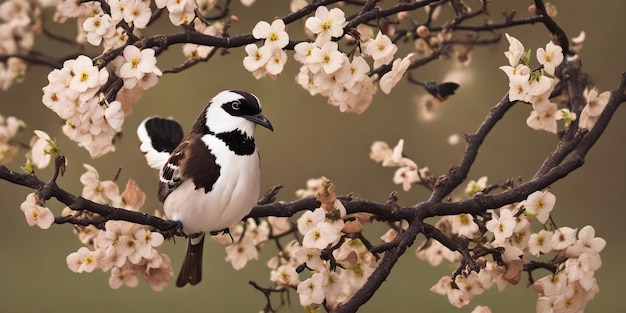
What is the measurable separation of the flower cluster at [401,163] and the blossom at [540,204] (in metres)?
0.61

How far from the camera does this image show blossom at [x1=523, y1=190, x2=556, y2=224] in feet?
7.84

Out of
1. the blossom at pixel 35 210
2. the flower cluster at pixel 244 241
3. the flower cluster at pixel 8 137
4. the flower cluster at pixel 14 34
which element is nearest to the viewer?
the blossom at pixel 35 210

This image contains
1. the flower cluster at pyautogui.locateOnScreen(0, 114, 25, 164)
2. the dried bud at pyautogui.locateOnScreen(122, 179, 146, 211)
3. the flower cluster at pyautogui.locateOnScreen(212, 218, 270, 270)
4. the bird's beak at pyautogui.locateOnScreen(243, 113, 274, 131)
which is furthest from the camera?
the flower cluster at pyautogui.locateOnScreen(0, 114, 25, 164)

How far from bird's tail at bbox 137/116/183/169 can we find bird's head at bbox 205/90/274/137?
1.19 ft

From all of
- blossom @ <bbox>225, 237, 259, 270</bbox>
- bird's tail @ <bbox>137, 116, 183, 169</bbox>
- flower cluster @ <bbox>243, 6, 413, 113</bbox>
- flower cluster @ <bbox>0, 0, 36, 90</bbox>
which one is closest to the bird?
flower cluster @ <bbox>243, 6, 413, 113</bbox>

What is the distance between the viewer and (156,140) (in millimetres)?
2652

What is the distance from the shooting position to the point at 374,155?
3117 mm

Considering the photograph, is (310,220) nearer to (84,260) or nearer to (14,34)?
(84,260)

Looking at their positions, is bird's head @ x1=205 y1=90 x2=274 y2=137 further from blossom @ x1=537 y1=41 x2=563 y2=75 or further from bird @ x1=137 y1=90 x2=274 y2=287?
blossom @ x1=537 y1=41 x2=563 y2=75

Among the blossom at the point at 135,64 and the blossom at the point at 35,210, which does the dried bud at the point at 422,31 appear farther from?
the blossom at the point at 35,210

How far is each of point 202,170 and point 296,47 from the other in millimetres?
394

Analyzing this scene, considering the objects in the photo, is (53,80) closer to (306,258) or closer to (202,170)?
(202,170)

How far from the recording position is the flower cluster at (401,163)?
297cm

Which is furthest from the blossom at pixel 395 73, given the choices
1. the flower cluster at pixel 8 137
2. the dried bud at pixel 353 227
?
the flower cluster at pixel 8 137
